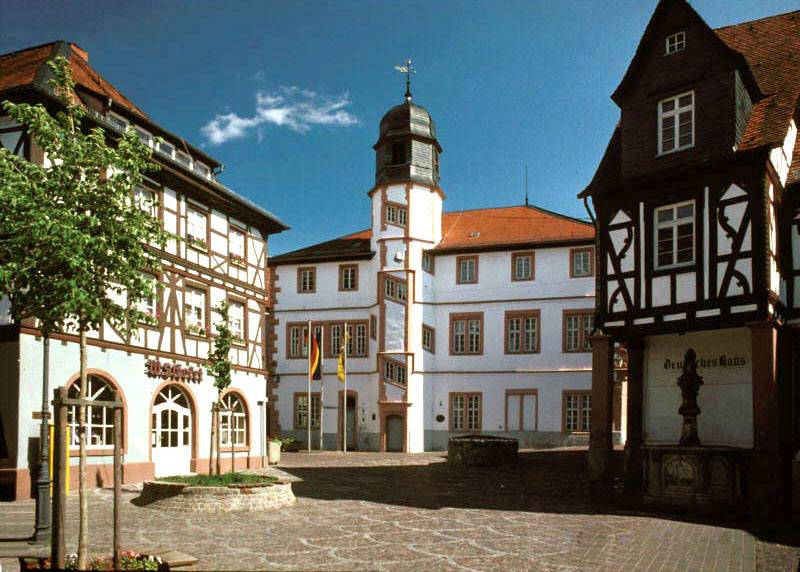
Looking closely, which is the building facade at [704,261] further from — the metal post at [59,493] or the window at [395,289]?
the window at [395,289]

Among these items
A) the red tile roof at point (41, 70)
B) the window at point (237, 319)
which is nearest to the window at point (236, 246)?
the window at point (237, 319)

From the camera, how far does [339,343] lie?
44.1m

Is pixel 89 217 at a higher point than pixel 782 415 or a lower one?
higher

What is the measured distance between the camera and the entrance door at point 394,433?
4128 centimetres

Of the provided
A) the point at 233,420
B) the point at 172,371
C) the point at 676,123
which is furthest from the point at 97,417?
the point at 676,123

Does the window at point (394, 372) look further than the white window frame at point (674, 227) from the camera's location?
Yes

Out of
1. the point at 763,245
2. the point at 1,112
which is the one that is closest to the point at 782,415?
the point at 763,245

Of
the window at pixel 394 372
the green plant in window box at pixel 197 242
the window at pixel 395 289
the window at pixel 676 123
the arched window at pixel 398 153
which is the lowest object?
the window at pixel 394 372

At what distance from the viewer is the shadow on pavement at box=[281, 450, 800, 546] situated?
56.2ft

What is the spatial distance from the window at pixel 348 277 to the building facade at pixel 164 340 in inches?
489

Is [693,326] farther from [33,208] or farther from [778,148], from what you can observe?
[33,208]

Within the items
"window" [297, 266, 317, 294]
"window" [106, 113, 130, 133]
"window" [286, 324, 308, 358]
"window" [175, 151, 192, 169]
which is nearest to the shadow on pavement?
"window" [175, 151, 192, 169]

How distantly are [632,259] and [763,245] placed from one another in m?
3.36

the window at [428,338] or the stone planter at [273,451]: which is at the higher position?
the window at [428,338]
